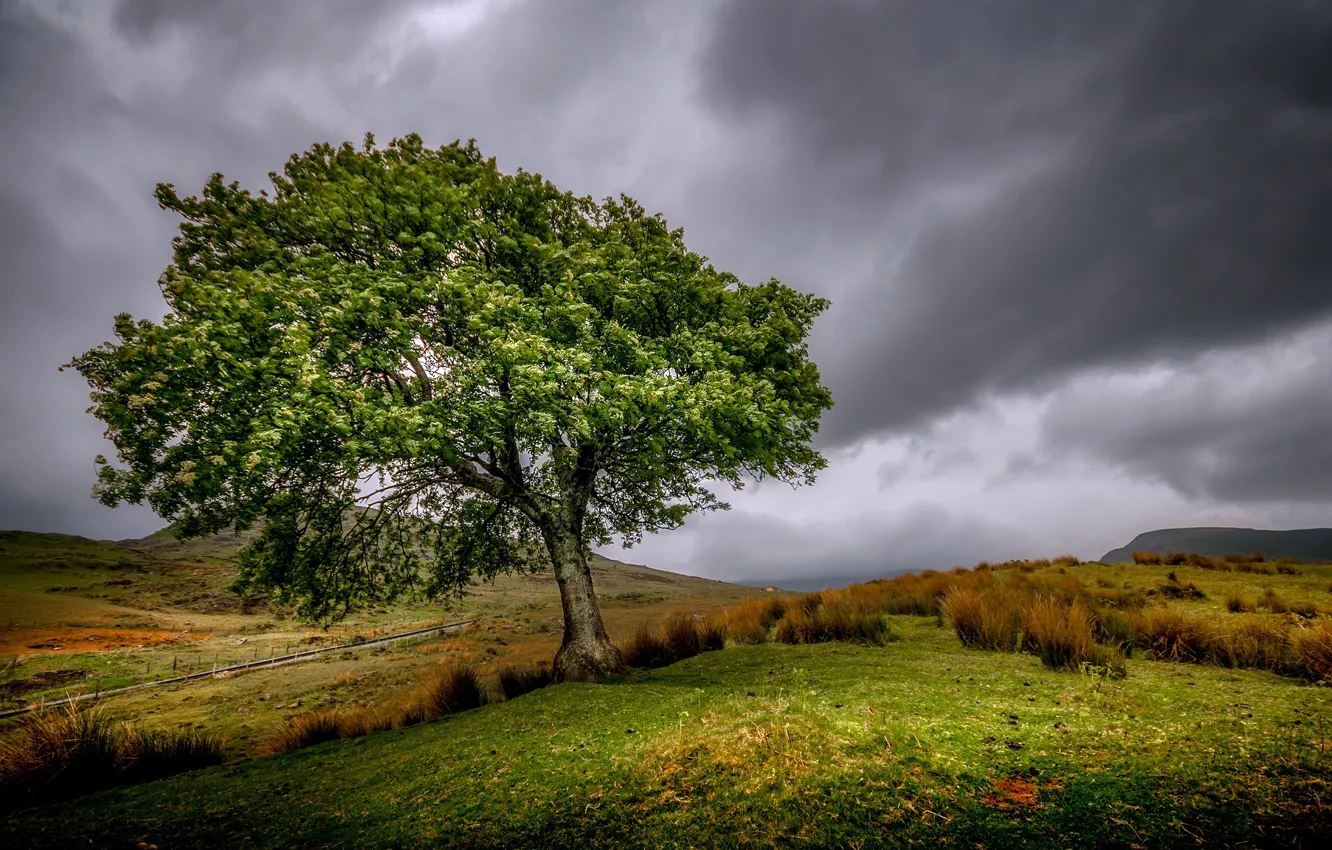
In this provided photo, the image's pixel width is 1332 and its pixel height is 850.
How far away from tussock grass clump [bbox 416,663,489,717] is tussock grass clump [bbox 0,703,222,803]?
3162mm

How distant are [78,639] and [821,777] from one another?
51.1 metres

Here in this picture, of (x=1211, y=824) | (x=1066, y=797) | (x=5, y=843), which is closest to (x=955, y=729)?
(x=1066, y=797)

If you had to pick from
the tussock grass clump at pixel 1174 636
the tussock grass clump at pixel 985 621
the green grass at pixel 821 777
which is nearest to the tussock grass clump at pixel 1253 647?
the tussock grass clump at pixel 1174 636

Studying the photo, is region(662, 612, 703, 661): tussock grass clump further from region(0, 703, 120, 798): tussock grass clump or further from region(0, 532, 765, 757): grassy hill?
region(0, 703, 120, 798): tussock grass clump

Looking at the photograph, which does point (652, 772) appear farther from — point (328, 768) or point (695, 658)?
point (695, 658)

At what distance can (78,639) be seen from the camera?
31906 mm

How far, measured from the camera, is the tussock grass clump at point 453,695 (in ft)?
29.7

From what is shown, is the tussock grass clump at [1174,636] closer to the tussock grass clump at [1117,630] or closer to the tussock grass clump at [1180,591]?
the tussock grass clump at [1117,630]

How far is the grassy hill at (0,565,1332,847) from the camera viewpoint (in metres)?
3.02

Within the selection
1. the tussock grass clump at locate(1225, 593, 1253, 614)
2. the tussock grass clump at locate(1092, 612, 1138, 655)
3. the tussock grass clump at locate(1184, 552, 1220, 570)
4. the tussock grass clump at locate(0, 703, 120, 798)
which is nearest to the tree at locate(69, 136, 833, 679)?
the tussock grass clump at locate(0, 703, 120, 798)

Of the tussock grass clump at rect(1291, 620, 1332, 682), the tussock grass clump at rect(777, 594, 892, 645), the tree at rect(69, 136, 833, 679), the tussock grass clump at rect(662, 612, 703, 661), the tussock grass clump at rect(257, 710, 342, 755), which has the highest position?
the tree at rect(69, 136, 833, 679)

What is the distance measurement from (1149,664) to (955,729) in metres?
5.05

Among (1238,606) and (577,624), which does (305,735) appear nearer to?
(577,624)

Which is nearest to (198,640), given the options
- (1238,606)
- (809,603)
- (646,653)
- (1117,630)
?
(646,653)
